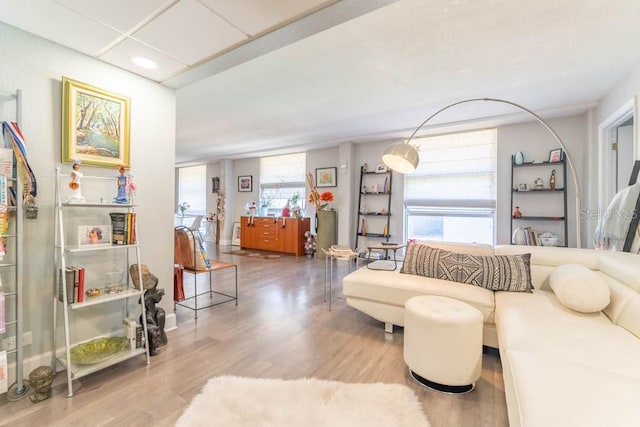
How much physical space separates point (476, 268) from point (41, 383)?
3.08 m

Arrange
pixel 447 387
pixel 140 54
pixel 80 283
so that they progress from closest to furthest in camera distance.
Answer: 1. pixel 447 387
2. pixel 80 283
3. pixel 140 54

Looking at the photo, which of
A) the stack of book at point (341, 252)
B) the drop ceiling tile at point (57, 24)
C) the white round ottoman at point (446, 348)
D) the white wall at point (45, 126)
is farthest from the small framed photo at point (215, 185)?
the white round ottoman at point (446, 348)

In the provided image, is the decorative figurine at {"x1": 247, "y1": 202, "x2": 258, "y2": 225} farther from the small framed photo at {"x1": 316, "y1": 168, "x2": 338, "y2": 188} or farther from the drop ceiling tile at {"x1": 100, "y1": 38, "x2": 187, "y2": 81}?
the drop ceiling tile at {"x1": 100, "y1": 38, "x2": 187, "y2": 81}

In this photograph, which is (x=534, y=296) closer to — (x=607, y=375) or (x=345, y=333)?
(x=607, y=375)

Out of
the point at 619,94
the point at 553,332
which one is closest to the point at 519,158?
the point at 619,94

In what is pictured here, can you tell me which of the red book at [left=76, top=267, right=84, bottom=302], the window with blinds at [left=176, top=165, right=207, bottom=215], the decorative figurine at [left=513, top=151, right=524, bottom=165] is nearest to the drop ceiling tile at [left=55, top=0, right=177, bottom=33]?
the red book at [left=76, top=267, right=84, bottom=302]

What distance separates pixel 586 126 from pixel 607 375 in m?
4.26

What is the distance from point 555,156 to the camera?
4.23 meters

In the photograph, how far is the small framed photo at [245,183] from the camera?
26.0 ft

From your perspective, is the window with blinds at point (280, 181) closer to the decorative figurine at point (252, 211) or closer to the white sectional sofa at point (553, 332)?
the decorative figurine at point (252, 211)

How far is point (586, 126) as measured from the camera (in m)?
3.98

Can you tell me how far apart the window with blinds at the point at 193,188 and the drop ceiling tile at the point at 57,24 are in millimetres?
7374

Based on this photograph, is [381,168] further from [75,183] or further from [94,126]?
[75,183]

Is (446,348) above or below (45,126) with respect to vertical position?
below
